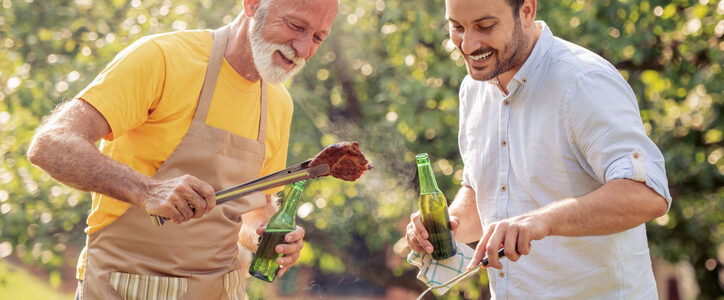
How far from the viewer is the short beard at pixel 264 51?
8.82 feet

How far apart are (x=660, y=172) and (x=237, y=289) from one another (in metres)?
1.62

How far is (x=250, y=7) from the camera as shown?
9.27ft

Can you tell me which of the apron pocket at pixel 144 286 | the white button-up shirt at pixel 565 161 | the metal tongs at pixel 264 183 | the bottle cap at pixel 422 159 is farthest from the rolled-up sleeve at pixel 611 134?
the apron pocket at pixel 144 286

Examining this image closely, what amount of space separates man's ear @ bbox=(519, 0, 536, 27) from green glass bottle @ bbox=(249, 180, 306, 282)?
0.96 metres

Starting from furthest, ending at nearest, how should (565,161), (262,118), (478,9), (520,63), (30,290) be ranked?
1. (30,290)
2. (262,118)
3. (520,63)
4. (478,9)
5. (565,161)

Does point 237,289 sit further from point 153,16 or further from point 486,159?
point 153,16

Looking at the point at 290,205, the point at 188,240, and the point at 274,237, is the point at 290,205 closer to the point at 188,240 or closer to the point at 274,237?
the point at 274,237

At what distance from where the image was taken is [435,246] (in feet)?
7.91

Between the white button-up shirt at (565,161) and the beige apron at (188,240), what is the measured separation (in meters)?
0.94

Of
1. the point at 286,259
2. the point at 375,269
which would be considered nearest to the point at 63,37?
the point at 375,269

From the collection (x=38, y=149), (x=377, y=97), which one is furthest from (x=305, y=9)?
(x=377, y=97)

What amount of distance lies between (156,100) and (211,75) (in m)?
0.24

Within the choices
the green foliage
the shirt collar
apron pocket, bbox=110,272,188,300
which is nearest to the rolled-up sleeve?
the shirt collar

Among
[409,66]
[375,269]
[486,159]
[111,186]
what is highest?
[111,186]
